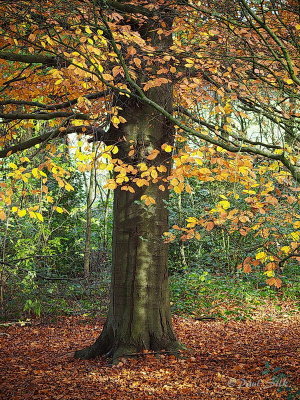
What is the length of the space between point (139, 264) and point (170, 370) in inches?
53.6

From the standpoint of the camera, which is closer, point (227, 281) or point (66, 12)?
point (66, 12)

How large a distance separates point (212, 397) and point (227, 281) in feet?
23.3

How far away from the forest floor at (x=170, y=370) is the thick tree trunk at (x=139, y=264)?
269 millimetres

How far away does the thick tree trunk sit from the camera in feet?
18.5

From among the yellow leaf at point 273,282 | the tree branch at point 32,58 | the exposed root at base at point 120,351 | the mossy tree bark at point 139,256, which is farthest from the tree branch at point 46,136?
the yellow leaf at point 273,282

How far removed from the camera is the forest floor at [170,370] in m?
4.29

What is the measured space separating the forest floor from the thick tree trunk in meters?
0.27

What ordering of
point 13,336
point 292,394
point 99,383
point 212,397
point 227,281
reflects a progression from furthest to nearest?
point 227,281 < point 13,336 < point 99,383 < point 212,397 < point 292,394

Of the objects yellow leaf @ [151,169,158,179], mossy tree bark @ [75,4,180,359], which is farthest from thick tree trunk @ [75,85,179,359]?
yellow leaf @ [151,169,158,179]

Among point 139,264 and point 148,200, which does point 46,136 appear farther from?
point 139,264

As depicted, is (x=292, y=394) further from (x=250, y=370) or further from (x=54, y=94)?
(x=54, y=94)

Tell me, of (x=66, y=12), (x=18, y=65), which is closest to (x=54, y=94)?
(x=18, y=65)

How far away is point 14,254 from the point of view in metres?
10.2


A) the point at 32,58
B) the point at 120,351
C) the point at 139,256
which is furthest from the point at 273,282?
the point at 32,58
